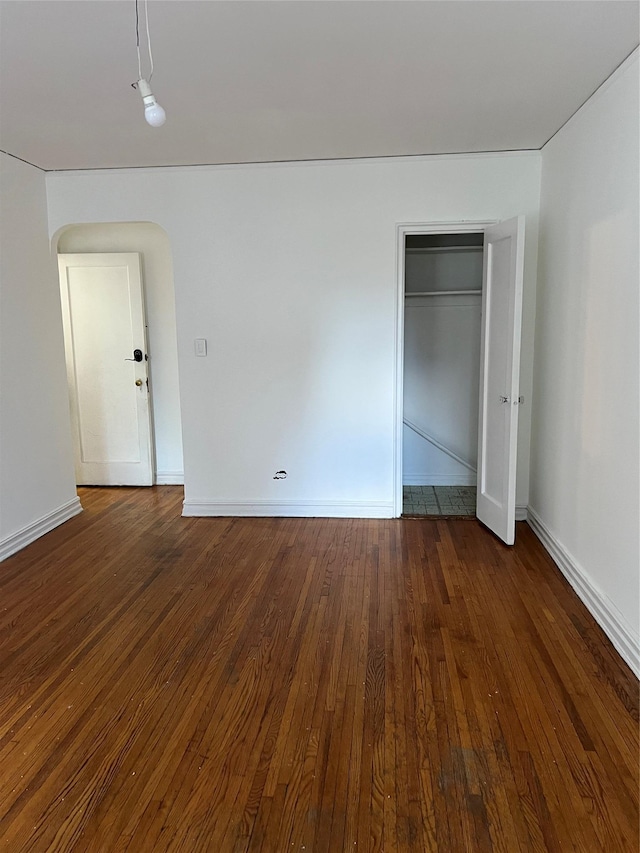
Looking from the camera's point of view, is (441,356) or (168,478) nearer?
(441,356)

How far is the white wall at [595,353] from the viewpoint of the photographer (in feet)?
7.70

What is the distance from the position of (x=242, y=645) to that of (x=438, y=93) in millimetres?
2797

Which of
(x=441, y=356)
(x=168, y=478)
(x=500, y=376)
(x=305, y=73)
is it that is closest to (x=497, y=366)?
(x=500, y=376)

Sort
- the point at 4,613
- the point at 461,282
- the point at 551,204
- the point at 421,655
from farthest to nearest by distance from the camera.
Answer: the point at 461,282, the point at 551,204, the point at 4,613, the point at 421,655

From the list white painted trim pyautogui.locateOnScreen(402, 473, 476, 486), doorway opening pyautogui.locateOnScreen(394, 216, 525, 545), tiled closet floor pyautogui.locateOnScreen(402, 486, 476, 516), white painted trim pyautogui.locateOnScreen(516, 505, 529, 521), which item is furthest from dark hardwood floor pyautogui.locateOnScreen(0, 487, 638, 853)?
white painted trim pyautogui.locateOnScreen(402, 473, 476, 486)

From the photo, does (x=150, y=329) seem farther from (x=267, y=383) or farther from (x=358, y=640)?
(x=358, y=640)

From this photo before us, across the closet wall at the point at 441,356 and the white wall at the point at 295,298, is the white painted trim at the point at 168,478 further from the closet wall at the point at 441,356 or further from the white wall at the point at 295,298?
the closet wall at the point at 441,356

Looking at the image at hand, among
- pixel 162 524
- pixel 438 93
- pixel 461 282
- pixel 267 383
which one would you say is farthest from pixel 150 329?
pixel 438 93

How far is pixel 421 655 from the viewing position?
2.40 meters

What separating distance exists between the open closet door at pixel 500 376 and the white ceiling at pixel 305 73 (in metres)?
0.71

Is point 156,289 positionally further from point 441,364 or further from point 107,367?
point 441,364

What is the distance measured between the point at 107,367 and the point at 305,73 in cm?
320

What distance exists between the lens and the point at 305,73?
8.14 ft

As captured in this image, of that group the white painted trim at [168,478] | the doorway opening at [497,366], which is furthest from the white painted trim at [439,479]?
the white painted trim at [168,478]
